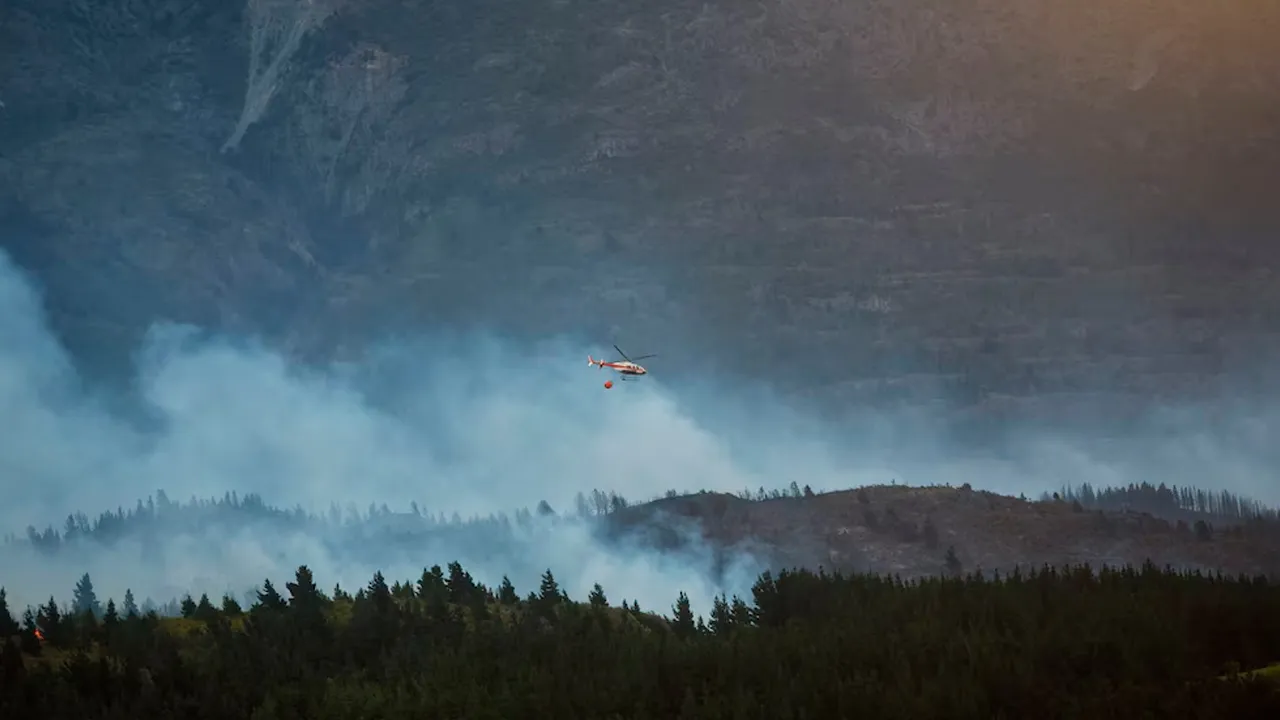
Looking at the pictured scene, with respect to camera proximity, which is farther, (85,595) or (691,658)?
(85,595)

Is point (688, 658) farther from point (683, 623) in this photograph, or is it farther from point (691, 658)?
point (683, 623)

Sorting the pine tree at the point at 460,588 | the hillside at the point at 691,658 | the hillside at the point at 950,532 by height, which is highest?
the hillside at the point at 950,532

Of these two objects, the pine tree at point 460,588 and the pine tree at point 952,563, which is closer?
the pine tree at point 460,588

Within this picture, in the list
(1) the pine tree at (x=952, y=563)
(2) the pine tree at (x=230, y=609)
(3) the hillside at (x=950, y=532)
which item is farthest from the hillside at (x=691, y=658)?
(3) the hillside at (x=950, y=532)

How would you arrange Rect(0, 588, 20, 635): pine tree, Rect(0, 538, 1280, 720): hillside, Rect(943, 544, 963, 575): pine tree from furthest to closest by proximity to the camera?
Rect(943, 544, 963, 575): pine tree < Rect(0, 588, 20, 635): pine tree < Rect(0, 538, 1280, 720): hillside

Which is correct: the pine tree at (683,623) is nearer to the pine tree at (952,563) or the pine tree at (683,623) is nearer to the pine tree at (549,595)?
the pine tree at (549,595)

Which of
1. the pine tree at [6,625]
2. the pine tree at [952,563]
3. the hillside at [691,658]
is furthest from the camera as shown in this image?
the pine tree at [952,563]

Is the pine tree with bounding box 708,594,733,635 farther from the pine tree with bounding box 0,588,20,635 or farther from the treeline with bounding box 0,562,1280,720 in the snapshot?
the pine tree with bounding box 0,588,20,635

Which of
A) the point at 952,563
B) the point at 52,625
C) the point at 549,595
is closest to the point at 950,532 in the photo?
the point at 952,563

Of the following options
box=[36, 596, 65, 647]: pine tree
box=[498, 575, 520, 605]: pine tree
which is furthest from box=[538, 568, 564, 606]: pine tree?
box=[36, 596, 65, 647]: pine tree
